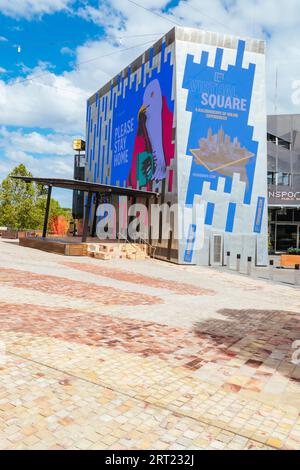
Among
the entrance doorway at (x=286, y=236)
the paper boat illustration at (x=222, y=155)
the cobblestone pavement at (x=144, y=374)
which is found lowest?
the cobblestone pavement at (x=144, y=374)

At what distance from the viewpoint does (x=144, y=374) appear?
499 cm

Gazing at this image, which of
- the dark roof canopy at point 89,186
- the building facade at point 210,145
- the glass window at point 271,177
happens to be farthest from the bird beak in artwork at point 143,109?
the glass window at point 271,177

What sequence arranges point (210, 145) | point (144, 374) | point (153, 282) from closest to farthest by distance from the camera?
point (144, 374) < point (153, 282) < point (210, 145)

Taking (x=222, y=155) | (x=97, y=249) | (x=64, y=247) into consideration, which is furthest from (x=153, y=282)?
(x=222, y=155)

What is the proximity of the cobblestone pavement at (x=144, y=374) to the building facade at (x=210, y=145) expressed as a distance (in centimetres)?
1432

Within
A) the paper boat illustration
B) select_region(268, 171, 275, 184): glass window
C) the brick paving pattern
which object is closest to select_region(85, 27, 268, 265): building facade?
the paper boat illustration

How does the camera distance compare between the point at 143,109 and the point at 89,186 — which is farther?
the point at 143,109

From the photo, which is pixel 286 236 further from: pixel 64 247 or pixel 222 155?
pixel 64 247

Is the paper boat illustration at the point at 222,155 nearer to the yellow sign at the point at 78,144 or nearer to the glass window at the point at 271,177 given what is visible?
the glass window at the point at 271,177

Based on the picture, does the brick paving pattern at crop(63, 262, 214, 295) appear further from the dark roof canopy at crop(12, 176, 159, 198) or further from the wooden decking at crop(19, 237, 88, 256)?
the dark roof canopy at crop(12, 176, 159, 198)

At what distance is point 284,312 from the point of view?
9.62 metres

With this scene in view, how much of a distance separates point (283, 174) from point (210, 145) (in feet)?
50.1

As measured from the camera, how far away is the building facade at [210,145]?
2366 cm

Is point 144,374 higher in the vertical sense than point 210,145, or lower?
lower
